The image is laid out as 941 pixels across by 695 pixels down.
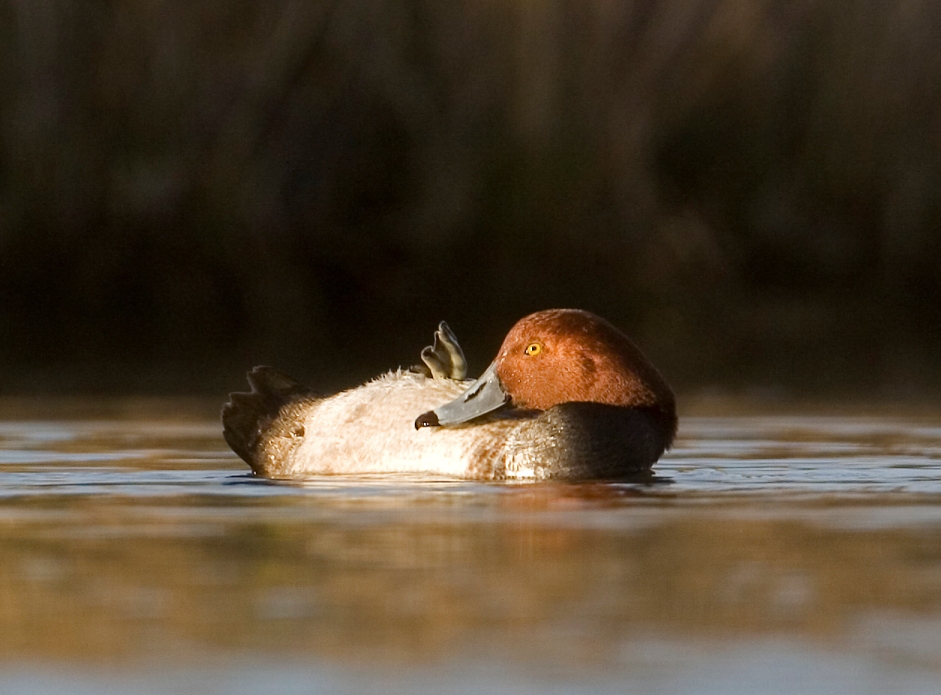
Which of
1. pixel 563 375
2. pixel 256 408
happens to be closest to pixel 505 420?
pixel 563 375

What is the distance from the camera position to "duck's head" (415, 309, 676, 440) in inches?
304

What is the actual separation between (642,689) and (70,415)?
689cm

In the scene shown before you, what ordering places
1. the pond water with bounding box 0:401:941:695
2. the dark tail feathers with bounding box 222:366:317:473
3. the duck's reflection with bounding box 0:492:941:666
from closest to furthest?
the pond water with bounding box 0:401:941:695
the duck's reflection with bounding box 0:492:941:666
the dark tail feathers with bounding box 222:366:317:473

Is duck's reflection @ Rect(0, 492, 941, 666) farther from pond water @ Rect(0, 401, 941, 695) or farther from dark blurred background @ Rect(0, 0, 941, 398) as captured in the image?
dark blurred background @ Rect(0, 0, 941, 398)

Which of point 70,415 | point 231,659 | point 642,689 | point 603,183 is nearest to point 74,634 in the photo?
point 231,659

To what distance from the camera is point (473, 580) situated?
510cm

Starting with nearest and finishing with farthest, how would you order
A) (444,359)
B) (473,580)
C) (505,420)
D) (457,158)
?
1. (473,580)
2. (505,420)
3. (444,359)
4. (457,158)

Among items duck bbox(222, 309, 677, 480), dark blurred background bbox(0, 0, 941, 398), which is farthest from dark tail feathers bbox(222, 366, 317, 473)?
dark blurred background bbox(0, 0, 941, 398)

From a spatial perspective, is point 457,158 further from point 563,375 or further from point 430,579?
point 430,579

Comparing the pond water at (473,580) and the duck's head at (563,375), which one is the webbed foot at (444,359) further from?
the pond water at (473,580)

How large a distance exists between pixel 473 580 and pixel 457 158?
10.3 meters

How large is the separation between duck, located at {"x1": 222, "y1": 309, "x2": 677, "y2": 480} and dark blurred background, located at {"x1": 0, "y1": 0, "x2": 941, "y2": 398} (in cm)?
628

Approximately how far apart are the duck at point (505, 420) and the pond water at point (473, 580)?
0.17m

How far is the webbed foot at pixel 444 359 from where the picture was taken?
327 inches
